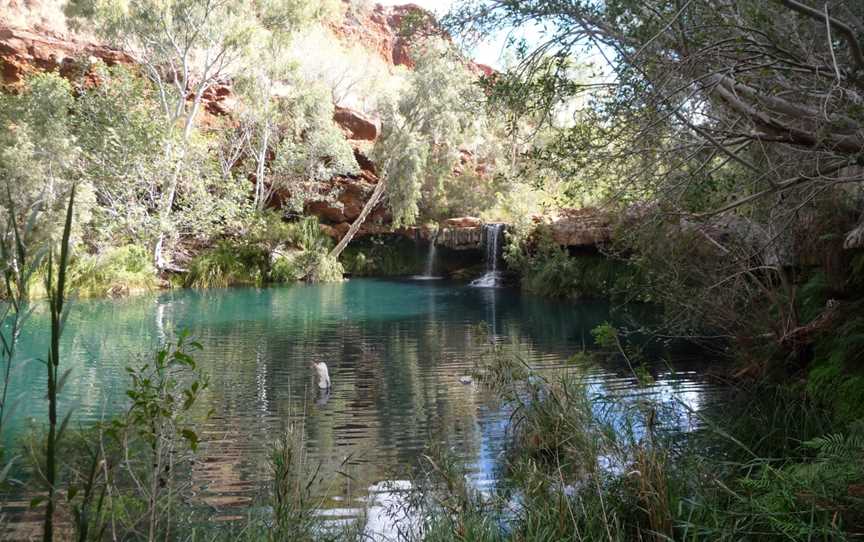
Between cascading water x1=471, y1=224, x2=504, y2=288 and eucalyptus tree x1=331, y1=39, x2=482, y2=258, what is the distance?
3.10m

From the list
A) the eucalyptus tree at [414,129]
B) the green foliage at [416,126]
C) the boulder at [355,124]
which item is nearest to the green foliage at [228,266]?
the eucalyptus tree at [414,129]

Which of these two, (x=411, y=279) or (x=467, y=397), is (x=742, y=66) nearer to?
(x=467, y=397)

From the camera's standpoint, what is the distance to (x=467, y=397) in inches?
313

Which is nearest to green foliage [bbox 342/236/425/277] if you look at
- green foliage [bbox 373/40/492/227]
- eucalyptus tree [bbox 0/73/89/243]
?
green foliage [bbox 373/40/492/227]

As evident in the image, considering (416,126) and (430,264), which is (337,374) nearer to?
(416,126)

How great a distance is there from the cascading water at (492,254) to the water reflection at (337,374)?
19.8ft

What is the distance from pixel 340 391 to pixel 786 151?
550cm

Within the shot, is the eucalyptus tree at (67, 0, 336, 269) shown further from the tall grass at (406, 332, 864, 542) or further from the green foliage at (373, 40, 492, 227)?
the tall grass at (406, 332, 864, 542)

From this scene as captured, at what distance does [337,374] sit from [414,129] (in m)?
18.2

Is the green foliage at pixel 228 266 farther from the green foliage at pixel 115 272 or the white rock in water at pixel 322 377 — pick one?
the white rock in water at pixel 322 377

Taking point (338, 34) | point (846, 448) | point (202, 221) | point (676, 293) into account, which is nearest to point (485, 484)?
point (846, 448)

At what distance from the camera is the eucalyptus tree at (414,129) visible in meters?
25.2

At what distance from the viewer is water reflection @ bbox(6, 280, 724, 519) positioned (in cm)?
567

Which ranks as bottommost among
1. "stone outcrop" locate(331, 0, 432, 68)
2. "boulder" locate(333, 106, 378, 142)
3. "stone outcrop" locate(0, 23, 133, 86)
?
"boulder" locate(333, 106, 378, 142)
